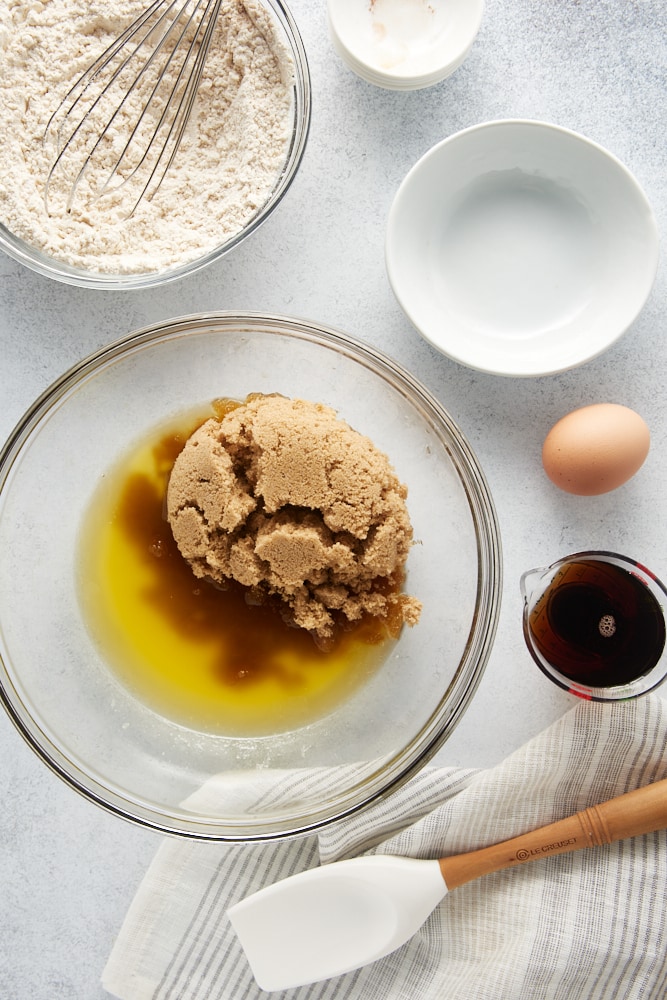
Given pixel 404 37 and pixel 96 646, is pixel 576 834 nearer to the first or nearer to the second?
pixel 96 646

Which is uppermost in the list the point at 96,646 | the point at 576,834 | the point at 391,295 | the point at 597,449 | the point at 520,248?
the point at 520,248

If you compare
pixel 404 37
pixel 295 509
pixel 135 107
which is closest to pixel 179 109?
pixel 135 107

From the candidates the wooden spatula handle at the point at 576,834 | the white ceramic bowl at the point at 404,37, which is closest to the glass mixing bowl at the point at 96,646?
the wooden spatula handle at the point at 576,834

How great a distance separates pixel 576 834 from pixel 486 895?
24 centimetres

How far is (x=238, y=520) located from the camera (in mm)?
1338

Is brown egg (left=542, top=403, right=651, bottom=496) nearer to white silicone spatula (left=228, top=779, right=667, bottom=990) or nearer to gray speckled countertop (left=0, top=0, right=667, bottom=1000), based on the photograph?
gray speckled countertop (left=0, top=0, right=667, bottom=1000)

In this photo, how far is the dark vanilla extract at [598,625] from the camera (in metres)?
1.42

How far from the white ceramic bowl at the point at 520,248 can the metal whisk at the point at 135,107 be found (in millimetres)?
507

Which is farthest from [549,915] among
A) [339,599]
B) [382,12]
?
[382,12]

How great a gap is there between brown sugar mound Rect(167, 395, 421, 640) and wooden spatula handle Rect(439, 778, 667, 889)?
0.50 m

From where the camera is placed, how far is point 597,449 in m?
1.44

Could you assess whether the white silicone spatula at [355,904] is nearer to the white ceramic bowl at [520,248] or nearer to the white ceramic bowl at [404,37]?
the white ceramic bowl at [520,248]

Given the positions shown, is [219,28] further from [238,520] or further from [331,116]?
[238,520]

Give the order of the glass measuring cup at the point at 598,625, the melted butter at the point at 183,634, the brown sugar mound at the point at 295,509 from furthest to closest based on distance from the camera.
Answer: the melted butter at the point at 183,634 → the glass measuring cup at the point at 598,625 → the brown sugar mound at the point at 295,509
